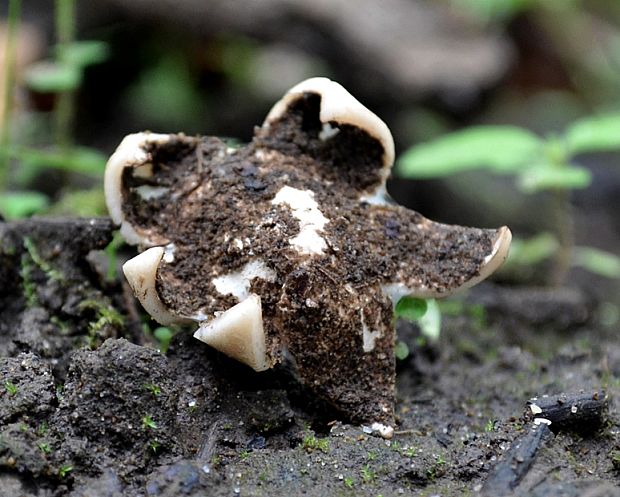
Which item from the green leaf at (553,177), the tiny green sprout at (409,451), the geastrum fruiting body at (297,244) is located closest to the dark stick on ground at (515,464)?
the tiny green sprout at (409,451)

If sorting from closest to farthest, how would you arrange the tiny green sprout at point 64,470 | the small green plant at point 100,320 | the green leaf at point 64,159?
the tiny green sprout at point 64,470 → the small green plant at point 100,320 → the green leaf at point 64,159

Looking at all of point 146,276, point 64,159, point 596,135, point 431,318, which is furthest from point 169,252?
point 596,135

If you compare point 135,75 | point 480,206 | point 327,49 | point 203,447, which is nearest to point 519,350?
point 203,447

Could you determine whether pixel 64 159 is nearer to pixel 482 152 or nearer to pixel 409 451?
pixel 482 152

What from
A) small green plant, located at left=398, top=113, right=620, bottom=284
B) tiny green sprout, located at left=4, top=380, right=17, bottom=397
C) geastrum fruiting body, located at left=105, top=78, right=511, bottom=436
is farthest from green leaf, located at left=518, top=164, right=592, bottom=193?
tiny green sprout, located at left=4, top=380, right=17, bottom=397

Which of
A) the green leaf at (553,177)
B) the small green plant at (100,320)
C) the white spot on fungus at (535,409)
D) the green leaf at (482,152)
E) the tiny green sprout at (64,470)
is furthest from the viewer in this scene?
the green leaf at (482,152)

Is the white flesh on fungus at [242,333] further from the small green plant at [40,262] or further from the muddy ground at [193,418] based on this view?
the small green plant at [40,262]

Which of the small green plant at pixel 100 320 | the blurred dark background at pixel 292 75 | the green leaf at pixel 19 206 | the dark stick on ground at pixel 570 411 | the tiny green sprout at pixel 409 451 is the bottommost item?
the blurred dark background at pixel 292 75

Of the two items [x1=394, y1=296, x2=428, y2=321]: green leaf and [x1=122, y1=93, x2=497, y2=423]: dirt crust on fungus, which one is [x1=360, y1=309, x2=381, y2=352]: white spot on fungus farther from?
[x1=394, y1=296, x2=428, y2=321]: green leaf
